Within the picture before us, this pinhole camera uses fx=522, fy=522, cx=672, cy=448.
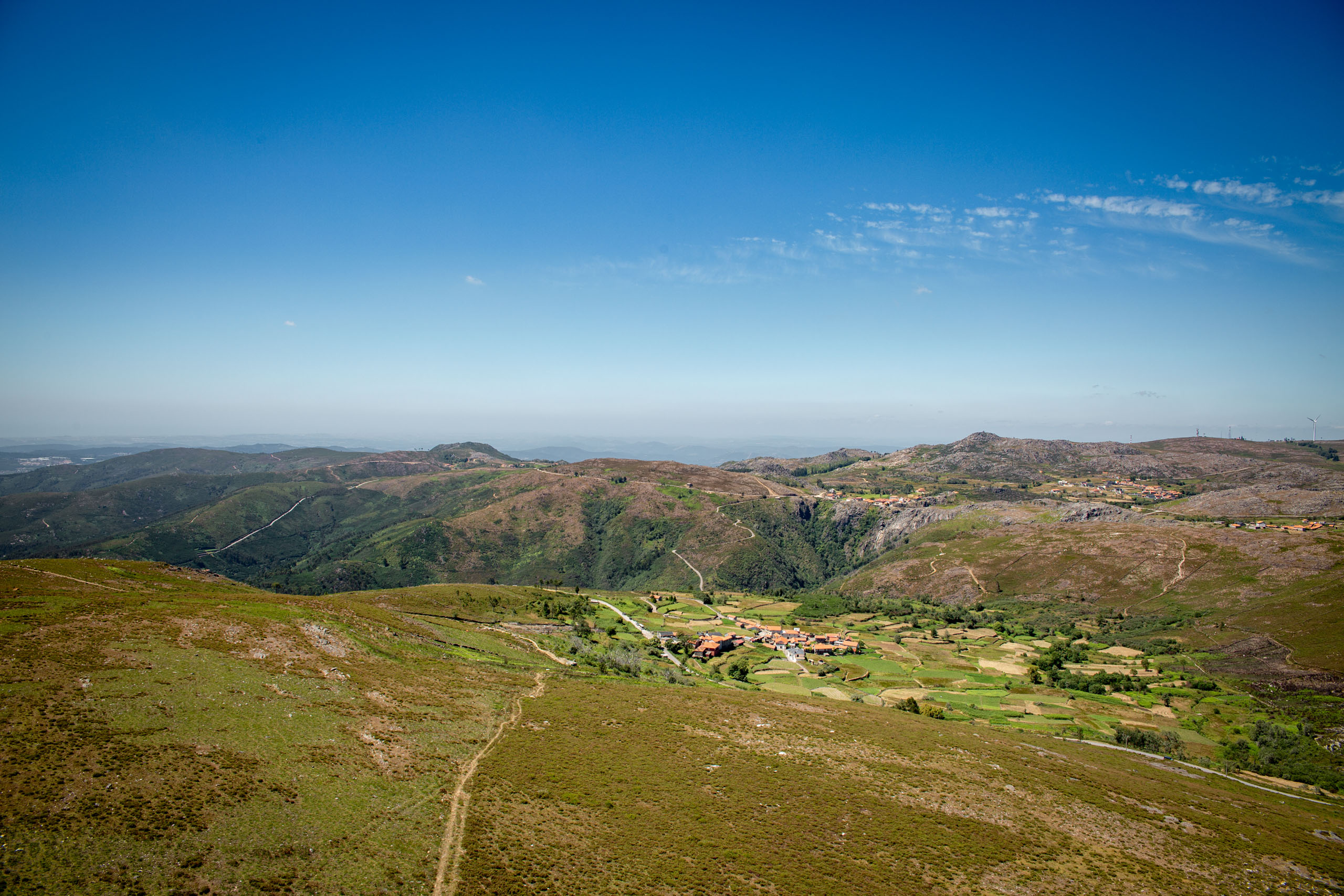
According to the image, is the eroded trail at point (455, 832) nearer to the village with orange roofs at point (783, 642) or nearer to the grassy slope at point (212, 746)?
the grassy slope at point (212, 746)

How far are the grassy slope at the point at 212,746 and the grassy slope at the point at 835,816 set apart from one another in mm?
4788

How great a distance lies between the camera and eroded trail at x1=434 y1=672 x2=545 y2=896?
2311 centimetres

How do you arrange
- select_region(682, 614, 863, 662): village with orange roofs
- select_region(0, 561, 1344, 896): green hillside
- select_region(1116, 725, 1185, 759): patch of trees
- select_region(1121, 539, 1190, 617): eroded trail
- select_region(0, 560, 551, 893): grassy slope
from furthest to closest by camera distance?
1. select_region(1121, 539, 1190, 617): eroded trail
2. select_region(682, 614, 863, 662): village with orange roofs
3. select_region(1116, 725, 1185, 759): patch of trees
4. select_region(0, 561, 1344, 896): green hillside
5. select_region(0, 560, 551, 893): grassy slope

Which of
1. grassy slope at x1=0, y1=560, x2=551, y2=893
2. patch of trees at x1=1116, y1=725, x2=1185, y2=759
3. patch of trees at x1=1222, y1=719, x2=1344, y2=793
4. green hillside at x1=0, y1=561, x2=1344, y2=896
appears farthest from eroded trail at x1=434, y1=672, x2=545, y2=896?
patch of trees at x1=1222, y1=719, x2=1344, y2=793

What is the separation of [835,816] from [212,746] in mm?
36140

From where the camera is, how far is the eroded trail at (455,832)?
910 inches

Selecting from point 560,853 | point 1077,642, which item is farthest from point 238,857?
point 1077,642

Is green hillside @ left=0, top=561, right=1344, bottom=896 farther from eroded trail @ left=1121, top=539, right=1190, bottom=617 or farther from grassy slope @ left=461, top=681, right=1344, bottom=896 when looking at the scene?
eroded trail @ left=1121, top=539, right=1190, bottom=617

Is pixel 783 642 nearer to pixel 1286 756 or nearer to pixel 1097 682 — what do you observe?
pixel 1097 682

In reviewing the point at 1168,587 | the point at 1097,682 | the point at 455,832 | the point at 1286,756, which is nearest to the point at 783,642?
the point at 1097,682

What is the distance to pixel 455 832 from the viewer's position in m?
26.4

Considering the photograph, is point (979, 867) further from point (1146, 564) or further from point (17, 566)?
point (1146, 564)

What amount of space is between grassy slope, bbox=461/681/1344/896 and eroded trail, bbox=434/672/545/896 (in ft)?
1.95

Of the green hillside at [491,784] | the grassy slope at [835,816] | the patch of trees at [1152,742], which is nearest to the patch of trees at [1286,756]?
the green hillside at [491,784]
